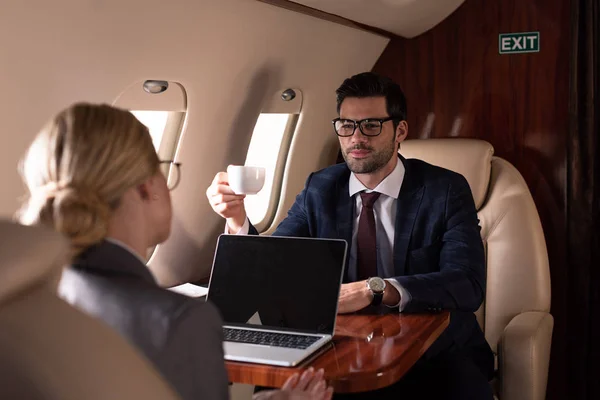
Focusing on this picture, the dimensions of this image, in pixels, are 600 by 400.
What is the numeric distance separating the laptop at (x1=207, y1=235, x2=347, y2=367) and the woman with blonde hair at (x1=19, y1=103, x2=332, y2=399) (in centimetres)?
59

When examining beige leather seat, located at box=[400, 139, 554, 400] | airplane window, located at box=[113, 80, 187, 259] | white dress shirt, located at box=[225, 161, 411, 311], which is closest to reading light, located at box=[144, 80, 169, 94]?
airplane window, located at box=[113, 80, 187, 259]

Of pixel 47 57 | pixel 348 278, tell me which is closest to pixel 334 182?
pixel 348 278

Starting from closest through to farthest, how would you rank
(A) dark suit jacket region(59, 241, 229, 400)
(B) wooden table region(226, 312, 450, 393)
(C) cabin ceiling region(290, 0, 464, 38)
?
(A) dark suit jacket region(59, 241, 229, 400) < (B) wooden table region(226, 312, 450, 393) < (C) cabin ceiling region(290, 0, 464, 38)

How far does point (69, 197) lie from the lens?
1349 mm

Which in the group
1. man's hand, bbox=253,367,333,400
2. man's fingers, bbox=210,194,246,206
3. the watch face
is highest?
man's fingers, bbox=210,194,246,206

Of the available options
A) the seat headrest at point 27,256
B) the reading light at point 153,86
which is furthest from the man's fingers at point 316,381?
the reading light at point 153,86

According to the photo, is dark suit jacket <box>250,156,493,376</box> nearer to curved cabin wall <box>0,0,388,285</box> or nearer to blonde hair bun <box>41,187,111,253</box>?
curved cabin wall <box>0,0,388,285</box>

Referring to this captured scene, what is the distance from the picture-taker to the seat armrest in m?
2.71

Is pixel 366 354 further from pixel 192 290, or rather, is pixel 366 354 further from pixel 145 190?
pixel 192 290

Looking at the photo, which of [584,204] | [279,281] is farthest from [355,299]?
[584,204]

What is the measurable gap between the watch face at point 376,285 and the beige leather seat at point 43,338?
1338mm

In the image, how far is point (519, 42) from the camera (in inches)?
142

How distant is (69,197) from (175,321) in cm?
28

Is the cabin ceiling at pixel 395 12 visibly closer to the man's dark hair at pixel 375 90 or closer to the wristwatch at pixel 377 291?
the man's dark hair at pixel 375 90
